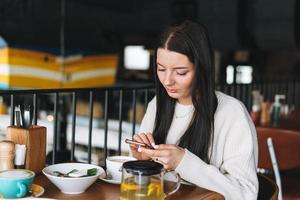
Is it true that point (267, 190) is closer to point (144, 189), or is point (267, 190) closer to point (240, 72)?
point (144, 189)

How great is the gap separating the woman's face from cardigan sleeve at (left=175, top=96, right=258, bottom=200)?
167 millimetres

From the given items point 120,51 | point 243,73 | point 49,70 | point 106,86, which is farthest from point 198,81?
point 243,73

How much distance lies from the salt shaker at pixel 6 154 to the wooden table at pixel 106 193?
4.4 inches

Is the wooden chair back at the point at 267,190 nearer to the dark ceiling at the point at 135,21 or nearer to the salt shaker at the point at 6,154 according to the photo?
the salt shaker at the point at 6,154

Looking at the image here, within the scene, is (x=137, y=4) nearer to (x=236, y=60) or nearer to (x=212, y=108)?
(x=236, y=60)

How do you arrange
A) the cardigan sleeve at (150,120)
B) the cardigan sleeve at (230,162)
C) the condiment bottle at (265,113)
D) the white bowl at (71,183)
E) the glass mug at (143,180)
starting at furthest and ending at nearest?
the condiment bottle at (265,113) → the cardigan sleeve at (150,120) → the cardigan sleeve at (230,162) → the white bowl at (71,183) → the glass mug at (143,180)

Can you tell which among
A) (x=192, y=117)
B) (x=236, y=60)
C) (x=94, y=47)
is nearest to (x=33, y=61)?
(x=94, y=47)

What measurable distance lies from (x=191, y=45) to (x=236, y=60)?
8.59 meters

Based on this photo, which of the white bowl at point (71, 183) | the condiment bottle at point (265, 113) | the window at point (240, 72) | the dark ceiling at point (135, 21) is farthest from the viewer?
the window at point (240, 72)

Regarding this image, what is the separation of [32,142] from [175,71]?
0.53 meters

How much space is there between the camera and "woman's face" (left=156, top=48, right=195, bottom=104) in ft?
4.80

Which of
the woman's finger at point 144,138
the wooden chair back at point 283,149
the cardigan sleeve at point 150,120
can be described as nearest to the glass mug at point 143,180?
the woman's finger at point 144,138

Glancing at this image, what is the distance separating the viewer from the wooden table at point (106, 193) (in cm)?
127

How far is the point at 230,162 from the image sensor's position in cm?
142
